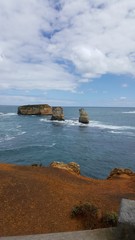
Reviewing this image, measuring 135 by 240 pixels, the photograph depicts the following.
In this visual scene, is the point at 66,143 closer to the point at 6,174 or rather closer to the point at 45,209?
the point at 6,174

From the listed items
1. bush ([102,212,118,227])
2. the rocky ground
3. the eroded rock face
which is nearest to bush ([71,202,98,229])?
the rocky ground

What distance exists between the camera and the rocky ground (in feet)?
30.9

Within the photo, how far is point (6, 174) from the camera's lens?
14.6 metres

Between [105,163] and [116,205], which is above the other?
[116,205]

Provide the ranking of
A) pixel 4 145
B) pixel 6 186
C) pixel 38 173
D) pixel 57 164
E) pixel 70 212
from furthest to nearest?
pixel 4 145 < pixel 57 164 < pixel 38 173 < pixel 6 186 < pixel 70 212

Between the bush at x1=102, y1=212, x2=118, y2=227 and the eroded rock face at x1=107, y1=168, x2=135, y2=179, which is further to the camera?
the eroded rock face at x1=107, y1=168, x2=135, y2=179

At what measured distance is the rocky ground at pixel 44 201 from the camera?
942cm

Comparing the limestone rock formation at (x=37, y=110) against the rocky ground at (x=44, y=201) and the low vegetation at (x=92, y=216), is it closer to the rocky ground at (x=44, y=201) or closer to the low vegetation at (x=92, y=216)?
the rocky ground at (x=44, y=201)

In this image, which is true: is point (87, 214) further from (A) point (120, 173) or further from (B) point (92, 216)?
(A) point (120, 173)

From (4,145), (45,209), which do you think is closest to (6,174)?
(45,209)

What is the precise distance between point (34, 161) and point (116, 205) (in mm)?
22904

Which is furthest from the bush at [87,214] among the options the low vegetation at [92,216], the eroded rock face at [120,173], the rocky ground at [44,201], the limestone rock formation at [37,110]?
the limestone rock formation at [37,110]

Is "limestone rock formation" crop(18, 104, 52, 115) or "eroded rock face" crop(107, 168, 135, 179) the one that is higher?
"limestone rock formation" crop(18, 104, 52, 115)

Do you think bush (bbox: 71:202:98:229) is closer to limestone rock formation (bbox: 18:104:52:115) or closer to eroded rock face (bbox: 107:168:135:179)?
eroded rock face (bbox: 107:168:135:179)
